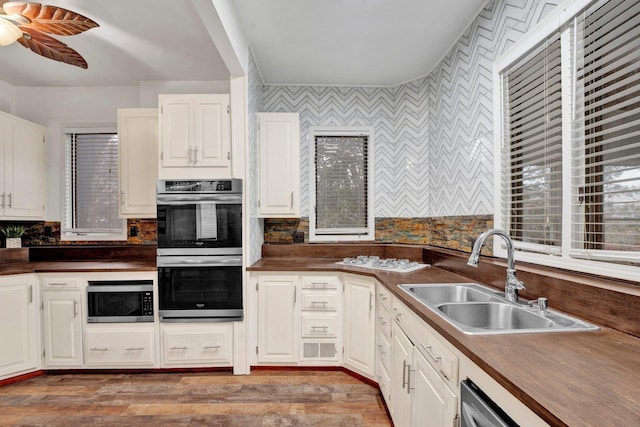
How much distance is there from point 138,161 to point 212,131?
0.81 m

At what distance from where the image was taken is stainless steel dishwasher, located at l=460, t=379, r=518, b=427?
0.92m

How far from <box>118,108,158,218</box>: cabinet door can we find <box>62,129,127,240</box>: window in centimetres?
54

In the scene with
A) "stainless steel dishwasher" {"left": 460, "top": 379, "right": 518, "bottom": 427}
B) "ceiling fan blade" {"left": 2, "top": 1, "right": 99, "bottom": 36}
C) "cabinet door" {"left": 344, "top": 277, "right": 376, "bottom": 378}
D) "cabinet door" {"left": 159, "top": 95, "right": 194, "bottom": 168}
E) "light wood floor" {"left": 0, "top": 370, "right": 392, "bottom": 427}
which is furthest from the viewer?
"cabinet door" {"left": 159, "top": 95, "right": 194, "bottom": 168}

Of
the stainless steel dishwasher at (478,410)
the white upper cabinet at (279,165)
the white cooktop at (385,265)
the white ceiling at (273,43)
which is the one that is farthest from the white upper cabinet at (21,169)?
the stainless steel dishwasher at (478,410)

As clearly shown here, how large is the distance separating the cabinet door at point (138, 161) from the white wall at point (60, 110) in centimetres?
52

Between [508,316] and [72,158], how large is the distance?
408cm

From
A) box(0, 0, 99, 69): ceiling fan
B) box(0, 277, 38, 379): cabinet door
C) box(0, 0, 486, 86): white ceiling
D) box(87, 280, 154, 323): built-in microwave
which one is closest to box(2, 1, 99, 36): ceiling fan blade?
box(0, 0, 99, 69): ceiling fan

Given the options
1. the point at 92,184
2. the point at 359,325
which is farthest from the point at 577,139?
the point at 92,184

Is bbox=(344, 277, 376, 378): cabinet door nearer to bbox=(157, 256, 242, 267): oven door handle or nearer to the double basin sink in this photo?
the double basin sink

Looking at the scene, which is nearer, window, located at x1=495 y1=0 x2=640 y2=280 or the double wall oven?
window, located at x1=495 y1=0 x2=640 y2=280

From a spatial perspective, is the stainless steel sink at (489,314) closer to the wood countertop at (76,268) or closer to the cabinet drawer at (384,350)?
the cabinet drawer at (384,350)

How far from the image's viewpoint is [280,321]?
286 centimetres

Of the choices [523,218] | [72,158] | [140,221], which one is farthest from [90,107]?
[523,218]

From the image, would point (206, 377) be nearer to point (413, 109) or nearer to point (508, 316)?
point (508, 316)
